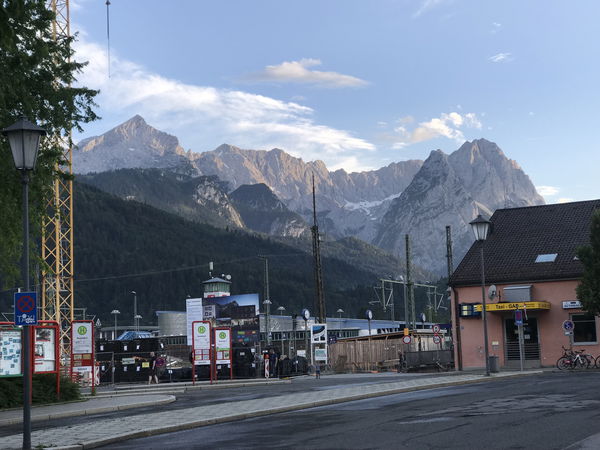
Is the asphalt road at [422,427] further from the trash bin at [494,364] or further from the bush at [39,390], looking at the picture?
the trash bin at [494,364]

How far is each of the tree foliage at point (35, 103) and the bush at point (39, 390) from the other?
9.73ft

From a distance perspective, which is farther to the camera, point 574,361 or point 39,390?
point 574,361

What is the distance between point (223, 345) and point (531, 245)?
18.8m

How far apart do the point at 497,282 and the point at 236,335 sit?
40337 mm

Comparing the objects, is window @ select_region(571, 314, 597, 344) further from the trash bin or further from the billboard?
the billboard

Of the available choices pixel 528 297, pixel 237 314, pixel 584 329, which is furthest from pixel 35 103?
pixel 237 314

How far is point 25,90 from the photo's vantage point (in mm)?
24281

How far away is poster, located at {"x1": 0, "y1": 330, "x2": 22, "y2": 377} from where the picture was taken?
2419 centimetres

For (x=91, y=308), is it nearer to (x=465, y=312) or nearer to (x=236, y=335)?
(x=236, y=335)

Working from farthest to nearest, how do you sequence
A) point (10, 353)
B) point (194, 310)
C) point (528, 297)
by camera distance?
point (194, 310)
point (528, 297)
point (10, 353)

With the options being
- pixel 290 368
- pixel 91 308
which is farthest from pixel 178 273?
pixel 290 368

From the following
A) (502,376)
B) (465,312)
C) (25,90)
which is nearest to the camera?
(25,90)

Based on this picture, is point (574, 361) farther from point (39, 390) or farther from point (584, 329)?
point (39, 390)

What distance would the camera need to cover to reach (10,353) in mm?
24406
